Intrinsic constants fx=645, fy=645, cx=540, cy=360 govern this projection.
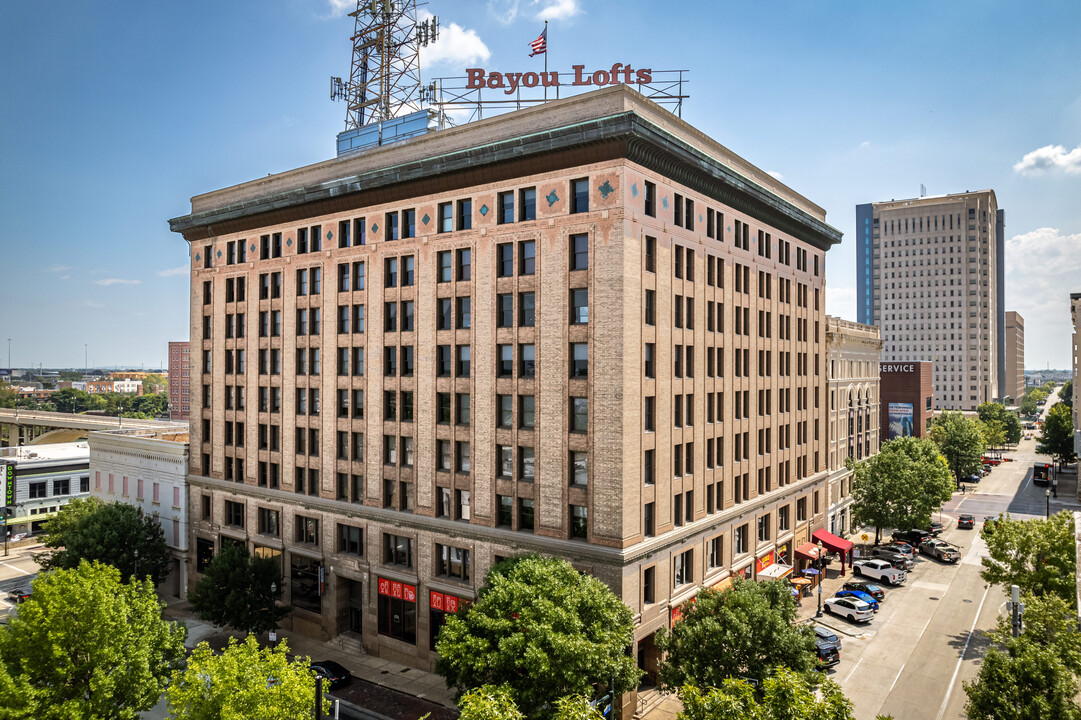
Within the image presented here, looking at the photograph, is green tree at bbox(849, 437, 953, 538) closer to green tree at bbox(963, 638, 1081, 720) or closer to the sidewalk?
green tree at bbox(963, 638, 1081, 720)

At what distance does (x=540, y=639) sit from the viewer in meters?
26.3

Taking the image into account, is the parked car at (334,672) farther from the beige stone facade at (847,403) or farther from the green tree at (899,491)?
the green tree at (899,491)

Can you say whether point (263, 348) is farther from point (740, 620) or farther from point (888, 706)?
point (888, 706)

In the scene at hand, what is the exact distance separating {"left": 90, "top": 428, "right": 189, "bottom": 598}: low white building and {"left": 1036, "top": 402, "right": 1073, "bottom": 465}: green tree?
138 meters

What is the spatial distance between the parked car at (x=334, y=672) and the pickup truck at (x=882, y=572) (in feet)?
146

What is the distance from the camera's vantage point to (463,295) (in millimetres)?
41250

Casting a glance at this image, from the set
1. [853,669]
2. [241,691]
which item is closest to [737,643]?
[853,669]

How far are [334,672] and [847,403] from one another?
60.4 m

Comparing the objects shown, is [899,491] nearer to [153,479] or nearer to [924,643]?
[924,643]

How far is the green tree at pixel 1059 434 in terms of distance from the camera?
115438mm

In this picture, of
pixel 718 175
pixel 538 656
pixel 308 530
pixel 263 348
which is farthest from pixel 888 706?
pixel 263 348

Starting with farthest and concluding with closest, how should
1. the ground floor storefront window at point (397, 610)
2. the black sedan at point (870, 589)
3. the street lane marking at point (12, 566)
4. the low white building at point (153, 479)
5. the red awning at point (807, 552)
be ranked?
the street lane marking at point (12, 566) → the low white building at point (153, 479) → the red awning at point (807, 552) → the black sedan at point (870, 589) → the ground floor storefront window at point (397, 610)

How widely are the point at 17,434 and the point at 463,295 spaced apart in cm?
16131

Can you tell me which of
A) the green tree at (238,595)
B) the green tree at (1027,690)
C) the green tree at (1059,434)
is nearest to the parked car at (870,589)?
the green tree at (1027,690)
